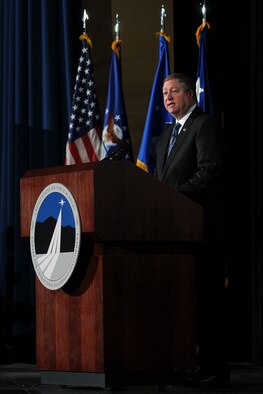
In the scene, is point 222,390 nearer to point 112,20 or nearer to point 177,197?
point 177,197

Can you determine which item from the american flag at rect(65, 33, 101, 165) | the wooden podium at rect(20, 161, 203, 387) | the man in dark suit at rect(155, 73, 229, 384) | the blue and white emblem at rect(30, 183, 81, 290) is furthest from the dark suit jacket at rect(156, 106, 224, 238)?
the american flag at rect(65, 33, 101, 165)

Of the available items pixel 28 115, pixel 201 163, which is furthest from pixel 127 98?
pixel 201 163

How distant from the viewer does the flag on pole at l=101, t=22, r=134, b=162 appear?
16.7 feet

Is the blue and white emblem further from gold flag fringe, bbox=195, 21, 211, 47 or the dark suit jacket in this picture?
gold flag fringe, bbox=195, 21, 211, 47

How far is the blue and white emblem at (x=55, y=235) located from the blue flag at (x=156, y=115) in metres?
2.11

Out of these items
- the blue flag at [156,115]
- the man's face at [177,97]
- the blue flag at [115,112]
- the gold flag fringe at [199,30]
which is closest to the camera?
the man's face at [177,97]

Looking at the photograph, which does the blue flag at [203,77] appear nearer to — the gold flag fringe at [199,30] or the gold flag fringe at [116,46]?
the gold flag fringe at [199,30]

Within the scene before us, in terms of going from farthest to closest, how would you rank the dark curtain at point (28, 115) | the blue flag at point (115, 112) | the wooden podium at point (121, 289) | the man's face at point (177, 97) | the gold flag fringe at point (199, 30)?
1. the dark curtain at point (28, 115)
2. the blue flag at point (115, 112)
3. the gold flag fringe at point (199, 30)
4. the man's face at point (177, 97)
5. the wooden podium at point (121, 289)

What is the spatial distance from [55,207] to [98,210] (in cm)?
22

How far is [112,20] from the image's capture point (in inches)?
224

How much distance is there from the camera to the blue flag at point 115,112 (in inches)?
201

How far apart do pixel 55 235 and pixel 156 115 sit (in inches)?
94.1

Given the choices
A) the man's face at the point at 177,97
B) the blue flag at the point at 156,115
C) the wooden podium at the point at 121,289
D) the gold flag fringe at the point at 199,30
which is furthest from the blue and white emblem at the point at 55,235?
the gold flag fringe at the point at 199,30

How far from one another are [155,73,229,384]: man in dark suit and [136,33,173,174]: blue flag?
1419 millimetres
